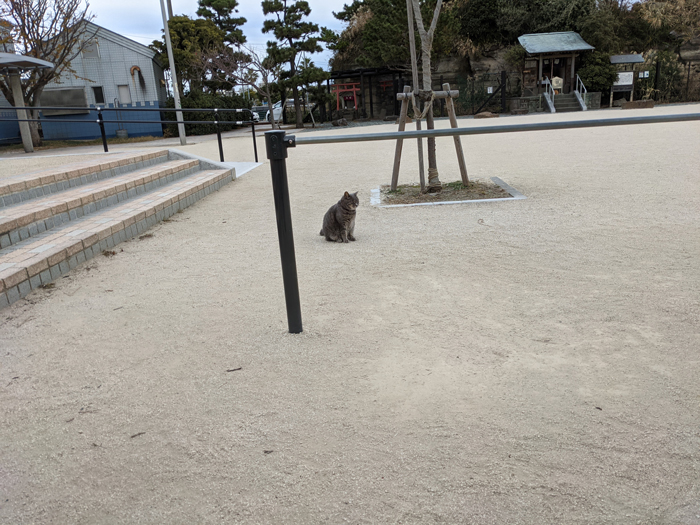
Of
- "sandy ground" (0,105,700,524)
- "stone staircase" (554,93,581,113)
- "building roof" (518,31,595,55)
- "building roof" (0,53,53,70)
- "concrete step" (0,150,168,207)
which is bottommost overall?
"sandy ground" (0,105,700,524)

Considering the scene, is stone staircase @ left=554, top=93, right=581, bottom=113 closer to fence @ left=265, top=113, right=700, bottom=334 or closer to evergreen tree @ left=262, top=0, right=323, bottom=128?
evergreen tree @ left=262, top=0, right=323, bottom=128

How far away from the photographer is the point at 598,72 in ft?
82.1

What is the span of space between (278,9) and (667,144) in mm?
19151

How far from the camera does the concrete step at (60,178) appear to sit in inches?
200

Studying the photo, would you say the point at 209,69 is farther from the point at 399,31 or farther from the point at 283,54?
the point at 399,31

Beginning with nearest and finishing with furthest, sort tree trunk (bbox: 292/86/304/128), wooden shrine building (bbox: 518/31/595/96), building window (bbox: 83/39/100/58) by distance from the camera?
building window (bbox: 83/39/100/58) → tree trunk (bbox: 292/86/304/128) → wooden shrine building (bbox: 518/31/595/96)

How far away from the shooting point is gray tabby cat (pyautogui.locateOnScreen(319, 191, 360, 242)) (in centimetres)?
439

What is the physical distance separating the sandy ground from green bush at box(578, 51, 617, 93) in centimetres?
2404

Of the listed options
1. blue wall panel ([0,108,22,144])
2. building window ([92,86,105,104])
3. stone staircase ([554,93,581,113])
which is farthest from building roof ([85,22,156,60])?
stone staircase ([554,93,581,113])

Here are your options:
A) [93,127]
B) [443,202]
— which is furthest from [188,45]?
[443,202]

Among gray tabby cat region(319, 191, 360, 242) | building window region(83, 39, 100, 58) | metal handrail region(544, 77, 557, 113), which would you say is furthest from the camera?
metal handrail region(544, 77, 557, 113)

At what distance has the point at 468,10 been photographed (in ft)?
96.0

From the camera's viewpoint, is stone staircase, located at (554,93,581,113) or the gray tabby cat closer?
the gray tabby cat

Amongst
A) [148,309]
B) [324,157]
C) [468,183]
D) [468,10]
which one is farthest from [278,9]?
[148,309]
